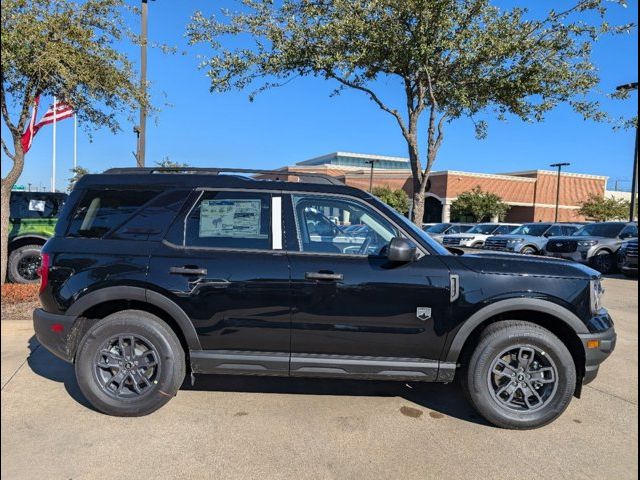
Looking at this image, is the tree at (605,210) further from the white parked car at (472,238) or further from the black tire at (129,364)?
the black tire at (129,364)

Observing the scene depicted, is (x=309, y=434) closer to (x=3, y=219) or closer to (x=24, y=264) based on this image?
(x=3, y=219)

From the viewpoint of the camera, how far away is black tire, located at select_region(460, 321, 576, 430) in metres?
3.62

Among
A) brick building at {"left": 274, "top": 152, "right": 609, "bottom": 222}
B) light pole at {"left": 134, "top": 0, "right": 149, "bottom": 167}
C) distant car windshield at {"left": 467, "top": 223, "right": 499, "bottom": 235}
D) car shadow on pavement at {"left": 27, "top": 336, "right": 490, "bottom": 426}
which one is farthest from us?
brick building at {"left": 274, "top": 152, "right": 609, "bottom": 222}

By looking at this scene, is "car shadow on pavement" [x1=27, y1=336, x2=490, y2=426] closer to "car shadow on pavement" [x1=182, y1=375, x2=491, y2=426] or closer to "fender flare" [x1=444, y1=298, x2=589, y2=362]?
"car shadow on pavement" [x1=182, y1=375, x2=491, y2=426]

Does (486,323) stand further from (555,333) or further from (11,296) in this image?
(11,296)

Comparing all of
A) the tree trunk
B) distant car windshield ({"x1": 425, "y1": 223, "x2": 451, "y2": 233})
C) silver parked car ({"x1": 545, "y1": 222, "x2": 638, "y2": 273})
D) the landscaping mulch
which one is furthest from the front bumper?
distant car windshield ({"x1": 425, "y1": 223, "x2": 451, "y2": 233})

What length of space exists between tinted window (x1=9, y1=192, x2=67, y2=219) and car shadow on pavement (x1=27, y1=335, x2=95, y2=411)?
4.76m

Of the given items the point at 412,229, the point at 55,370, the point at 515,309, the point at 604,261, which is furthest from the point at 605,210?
the point at 55,370

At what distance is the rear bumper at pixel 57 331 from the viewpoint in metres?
3.71

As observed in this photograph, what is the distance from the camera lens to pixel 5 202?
7465 millimetres

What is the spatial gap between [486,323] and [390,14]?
5.72 meters

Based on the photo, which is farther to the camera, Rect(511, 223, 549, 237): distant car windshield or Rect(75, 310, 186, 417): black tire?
Rect(511, 223, 549, 237): distant car windshield

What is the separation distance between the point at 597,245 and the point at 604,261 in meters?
0.53

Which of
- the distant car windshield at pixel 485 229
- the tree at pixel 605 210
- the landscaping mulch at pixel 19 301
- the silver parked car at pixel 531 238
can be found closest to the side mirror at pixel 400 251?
the landscaping mulch at pixel 19 301
